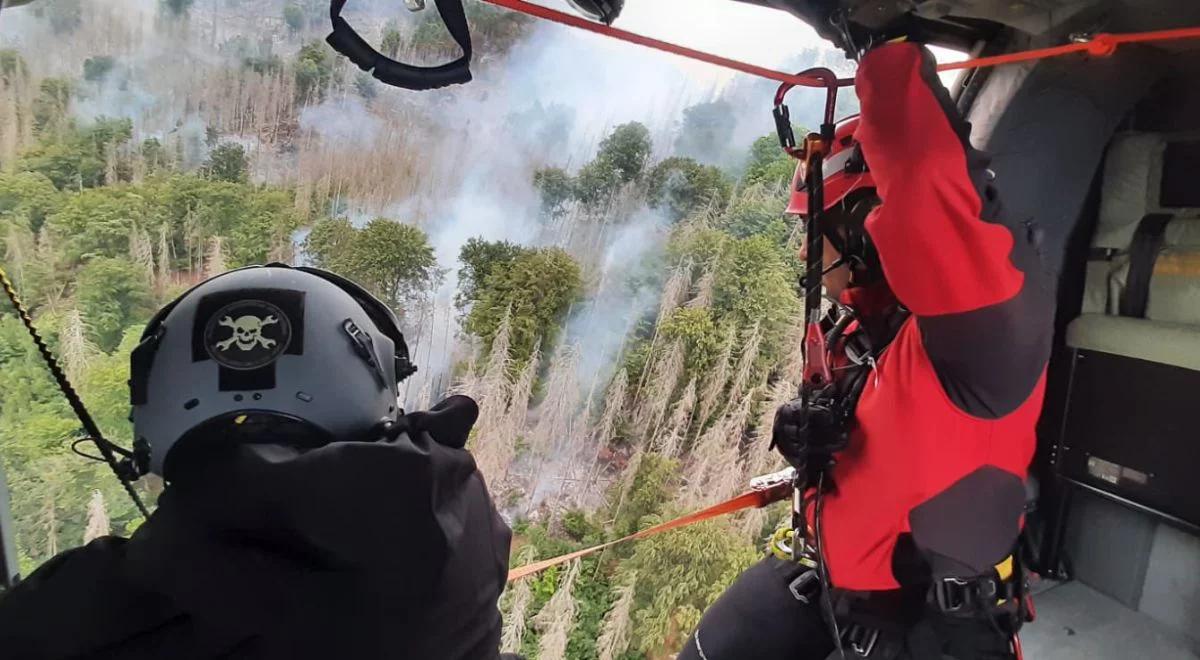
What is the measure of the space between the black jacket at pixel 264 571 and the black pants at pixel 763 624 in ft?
3.88

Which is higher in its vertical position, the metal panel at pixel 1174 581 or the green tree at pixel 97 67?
the green tree at pixel 97 67

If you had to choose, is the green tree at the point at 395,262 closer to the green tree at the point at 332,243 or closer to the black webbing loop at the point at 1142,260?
the green tree at the point at 332,243

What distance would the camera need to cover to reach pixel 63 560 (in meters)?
0.71

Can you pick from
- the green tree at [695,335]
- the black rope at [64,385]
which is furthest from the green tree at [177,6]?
the green tree at [695,335]

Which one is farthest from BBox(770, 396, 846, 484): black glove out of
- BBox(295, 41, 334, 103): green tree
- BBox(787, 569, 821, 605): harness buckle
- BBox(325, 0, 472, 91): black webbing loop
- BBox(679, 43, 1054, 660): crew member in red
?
BBox(295, 41, 334, 103): green tree

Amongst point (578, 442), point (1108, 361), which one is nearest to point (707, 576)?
point (578, 442)

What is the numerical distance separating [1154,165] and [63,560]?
7.71 feet

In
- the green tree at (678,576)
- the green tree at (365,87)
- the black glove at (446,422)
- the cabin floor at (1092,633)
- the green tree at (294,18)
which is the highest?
the green tree at (294,18)

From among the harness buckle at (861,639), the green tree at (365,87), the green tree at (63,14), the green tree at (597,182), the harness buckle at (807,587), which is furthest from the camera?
the green tree at (597,182)

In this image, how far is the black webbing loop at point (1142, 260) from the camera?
6.18 ft

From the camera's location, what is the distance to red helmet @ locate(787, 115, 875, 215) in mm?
1470

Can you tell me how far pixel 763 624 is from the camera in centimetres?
175

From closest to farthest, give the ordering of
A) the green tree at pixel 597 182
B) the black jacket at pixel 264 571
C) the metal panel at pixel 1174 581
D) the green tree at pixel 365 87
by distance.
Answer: the black jacket at pixel 264 571 → the metal panel at pixel 1174 581 → the green tree at pixel 365 87 → the green tree at pixel 597 182

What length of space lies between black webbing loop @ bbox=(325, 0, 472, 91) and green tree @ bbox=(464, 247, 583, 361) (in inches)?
78.9
